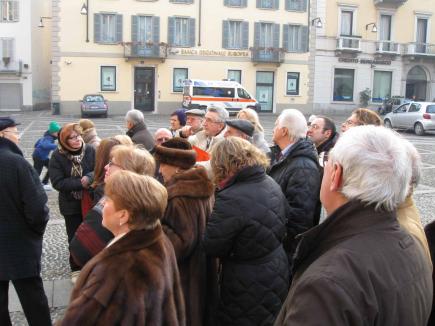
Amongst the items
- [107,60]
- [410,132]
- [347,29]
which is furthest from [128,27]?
[410,132]

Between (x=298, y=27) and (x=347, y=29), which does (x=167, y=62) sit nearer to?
(x=298, y=27)

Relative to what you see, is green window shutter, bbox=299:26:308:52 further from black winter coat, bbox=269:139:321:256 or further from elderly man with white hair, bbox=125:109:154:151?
black winter coat, bbox=269:139:321:256

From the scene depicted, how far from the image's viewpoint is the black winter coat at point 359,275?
150 cm

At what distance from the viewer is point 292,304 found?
1586 mm

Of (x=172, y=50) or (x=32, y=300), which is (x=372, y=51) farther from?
(x=32, y=300)

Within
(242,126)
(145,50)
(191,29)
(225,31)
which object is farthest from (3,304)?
(225,31)

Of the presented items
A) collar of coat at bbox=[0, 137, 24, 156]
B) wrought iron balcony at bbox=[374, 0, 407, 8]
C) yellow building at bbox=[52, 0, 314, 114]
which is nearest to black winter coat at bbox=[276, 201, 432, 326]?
collar of coat at bbox=[0, 137, 24, 156]

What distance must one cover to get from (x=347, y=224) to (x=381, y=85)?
128 feet

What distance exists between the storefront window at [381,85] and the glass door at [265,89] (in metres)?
8.01

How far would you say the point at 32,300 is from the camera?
3668 mm

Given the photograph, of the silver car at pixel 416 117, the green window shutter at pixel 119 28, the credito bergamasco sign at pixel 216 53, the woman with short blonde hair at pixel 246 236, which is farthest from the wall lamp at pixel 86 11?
the woman with short blonde hair at pixel 246 236

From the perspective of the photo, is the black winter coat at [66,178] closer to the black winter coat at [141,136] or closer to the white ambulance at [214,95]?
the black winter coat at [141,136]

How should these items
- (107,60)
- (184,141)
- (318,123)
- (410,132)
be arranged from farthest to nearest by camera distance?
(107,60) < (410,132) < (318,123) < (184,141)

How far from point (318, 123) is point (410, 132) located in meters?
21.1
